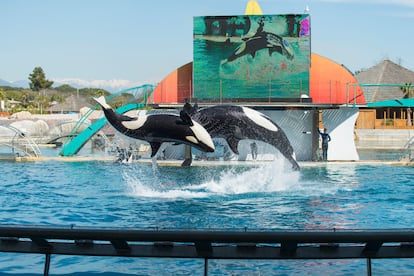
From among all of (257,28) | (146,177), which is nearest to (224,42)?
(257,28)

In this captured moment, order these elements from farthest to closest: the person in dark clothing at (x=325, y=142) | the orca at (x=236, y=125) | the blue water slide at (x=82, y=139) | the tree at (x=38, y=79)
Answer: the tree at (x=38, y=79)
the blue water slide at (x=82, y=139)
the person in dark clothing at (x=325, y=142)
the orca at (x=236, y=125)

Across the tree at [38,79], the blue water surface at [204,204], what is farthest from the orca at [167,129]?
the tree at [38,79]

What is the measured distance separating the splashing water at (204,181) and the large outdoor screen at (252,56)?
14.8 ft

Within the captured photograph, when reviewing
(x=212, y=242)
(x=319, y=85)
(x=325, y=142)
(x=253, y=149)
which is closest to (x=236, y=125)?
(x=212, y=242)

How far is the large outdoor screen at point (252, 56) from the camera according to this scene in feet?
81.1

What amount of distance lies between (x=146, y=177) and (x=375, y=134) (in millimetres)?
25900

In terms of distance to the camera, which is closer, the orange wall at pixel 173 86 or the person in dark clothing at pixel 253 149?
the person in dark clothing at pixel 253 149

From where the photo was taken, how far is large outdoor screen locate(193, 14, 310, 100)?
24.7 metres

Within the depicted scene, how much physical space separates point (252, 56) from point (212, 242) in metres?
21.1

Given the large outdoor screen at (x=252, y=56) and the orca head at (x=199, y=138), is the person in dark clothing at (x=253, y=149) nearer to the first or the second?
the large outdoor screen at (x=252, y=56)

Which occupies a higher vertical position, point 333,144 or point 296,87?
point 296,87

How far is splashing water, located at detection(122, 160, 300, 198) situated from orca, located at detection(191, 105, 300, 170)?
1.72 m

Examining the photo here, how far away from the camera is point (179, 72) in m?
26.4

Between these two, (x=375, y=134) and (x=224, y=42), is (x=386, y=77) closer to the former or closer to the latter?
(x=375, y=134)
